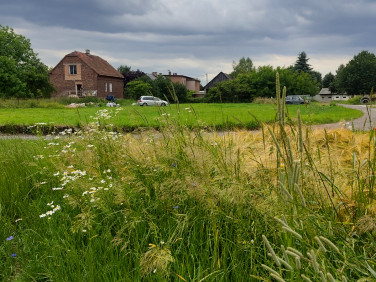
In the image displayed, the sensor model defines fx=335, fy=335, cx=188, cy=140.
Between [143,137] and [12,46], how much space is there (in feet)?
158

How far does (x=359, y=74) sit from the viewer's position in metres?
72.4

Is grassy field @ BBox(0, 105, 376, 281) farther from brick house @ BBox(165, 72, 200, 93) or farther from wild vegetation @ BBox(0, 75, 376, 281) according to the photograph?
brick house @ BBox(165, 72, 200, 93)

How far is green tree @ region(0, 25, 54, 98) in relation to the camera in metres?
37.7

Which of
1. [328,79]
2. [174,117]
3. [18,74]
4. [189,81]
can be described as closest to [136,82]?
[18,74]

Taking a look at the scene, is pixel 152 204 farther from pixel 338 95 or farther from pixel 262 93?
pixel 338 95

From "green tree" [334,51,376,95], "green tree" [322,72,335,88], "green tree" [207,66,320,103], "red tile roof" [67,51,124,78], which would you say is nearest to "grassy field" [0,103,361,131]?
"red tile roof" [67,51,124,78]

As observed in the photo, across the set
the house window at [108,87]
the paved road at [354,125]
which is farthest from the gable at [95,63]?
the paved road at [354,125]

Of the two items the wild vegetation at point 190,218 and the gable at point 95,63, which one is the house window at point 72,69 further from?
the wild vegetation at point 190,218

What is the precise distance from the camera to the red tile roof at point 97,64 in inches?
1727

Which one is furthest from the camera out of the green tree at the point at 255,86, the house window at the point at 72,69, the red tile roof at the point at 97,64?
the house window at the point at 72,69

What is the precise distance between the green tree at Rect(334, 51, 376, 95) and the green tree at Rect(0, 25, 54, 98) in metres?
62.2

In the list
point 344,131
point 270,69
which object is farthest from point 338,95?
point 344,131

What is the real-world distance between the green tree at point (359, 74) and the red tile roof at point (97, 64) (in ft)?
171

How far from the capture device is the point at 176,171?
2.51 m
